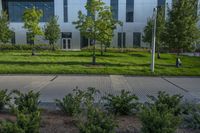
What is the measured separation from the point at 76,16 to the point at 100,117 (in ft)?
143

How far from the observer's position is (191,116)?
5680 mm

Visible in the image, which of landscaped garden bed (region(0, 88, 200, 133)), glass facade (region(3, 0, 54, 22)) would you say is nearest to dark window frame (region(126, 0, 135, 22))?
glass facade (region(3, 0, 54, 22))

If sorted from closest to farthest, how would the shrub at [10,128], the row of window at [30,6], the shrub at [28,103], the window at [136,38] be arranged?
the shrub at [10,128] → the shrub at [28,103] → the window at [136,38] → the row of window at [30,6]

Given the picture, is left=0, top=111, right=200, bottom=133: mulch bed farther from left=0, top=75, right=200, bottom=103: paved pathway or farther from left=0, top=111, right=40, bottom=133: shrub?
left=0, top=75, right=200, bottom=103: paved pathway

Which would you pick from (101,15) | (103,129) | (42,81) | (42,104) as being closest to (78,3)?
(101,15)

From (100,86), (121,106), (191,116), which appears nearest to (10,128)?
(121,106)

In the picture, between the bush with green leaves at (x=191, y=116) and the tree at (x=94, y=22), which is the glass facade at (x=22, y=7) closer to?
the tree at (x=94, y=22)

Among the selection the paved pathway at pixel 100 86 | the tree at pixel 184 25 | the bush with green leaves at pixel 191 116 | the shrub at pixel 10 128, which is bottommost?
the paved pathway at pixel 100 86

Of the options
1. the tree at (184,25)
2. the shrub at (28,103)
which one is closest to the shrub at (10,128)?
the shrub at (28,103)

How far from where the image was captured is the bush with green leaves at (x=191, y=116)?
5.27 meters

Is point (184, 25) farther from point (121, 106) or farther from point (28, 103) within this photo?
point (28, 103)

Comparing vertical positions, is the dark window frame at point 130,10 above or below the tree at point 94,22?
above

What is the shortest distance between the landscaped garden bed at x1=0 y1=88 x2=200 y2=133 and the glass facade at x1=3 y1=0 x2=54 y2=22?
144 ft

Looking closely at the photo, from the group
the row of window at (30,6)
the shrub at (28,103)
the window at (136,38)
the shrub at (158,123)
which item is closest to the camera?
the shrub at (158,123)
